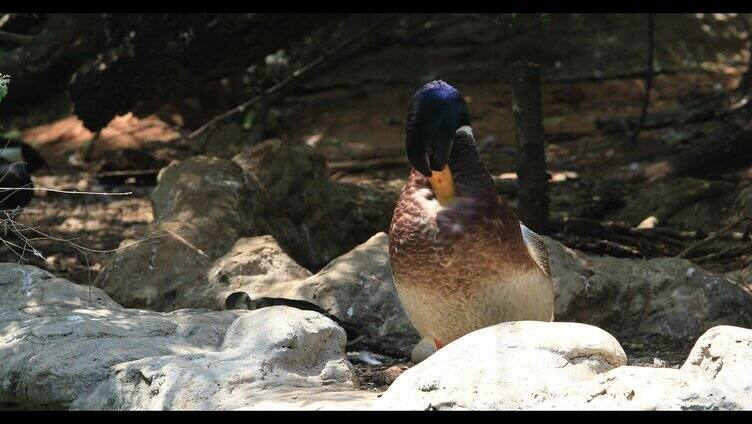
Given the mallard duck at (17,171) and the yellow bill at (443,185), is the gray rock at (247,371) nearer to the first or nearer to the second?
the yellow bill at (443,185)

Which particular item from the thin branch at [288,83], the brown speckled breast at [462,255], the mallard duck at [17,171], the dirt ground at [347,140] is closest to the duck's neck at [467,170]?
the brown speckled breast at [462,255]

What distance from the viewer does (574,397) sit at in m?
3.45

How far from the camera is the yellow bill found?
453 centimetres

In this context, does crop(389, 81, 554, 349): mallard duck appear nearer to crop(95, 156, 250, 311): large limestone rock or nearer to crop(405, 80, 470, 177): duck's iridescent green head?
crop(405, 80, 470, 177): duck's iridescent green head

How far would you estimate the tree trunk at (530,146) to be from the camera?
6.94 metres

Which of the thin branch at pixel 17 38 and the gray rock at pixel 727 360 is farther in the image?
the thin branch at pixel 17 38

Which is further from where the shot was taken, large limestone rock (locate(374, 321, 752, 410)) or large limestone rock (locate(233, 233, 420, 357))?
large limestone rock (locate(233, 233, 420, 357))

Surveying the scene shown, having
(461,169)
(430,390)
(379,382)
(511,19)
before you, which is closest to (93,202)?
(511,19)

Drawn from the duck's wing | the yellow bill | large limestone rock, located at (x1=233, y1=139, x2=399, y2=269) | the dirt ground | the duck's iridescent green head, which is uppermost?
the duck's iridescent green head

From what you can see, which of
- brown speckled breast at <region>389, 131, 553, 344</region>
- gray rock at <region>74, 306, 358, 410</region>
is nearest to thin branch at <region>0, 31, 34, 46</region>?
gray rock at <region>74, 306, 358, 410</region>

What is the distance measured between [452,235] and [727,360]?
1.25 m

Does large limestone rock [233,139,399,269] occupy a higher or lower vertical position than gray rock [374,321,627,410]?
lower

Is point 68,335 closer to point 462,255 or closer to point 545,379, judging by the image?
point 462,255

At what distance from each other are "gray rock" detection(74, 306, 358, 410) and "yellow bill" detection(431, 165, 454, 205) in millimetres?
726
